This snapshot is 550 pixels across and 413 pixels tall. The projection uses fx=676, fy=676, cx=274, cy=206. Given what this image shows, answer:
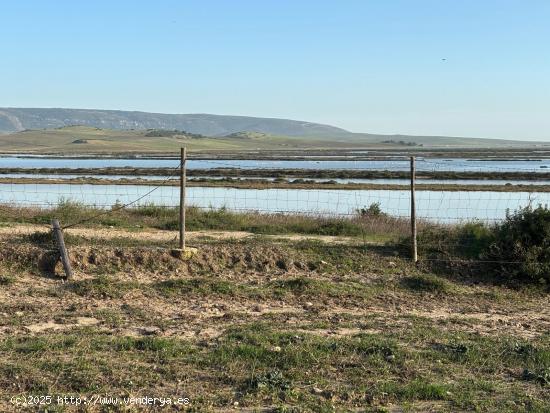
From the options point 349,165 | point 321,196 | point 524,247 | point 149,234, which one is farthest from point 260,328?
point 349,165

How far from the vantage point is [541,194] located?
34.1m

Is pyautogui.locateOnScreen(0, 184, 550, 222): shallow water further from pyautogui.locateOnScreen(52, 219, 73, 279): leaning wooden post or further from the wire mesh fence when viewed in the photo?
pyautogui.locateOnScreen(52, 219, 73, 279): leaning wooden post

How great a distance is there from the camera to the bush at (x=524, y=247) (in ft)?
40.0

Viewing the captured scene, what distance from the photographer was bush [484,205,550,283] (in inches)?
480

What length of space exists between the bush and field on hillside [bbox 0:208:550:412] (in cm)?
52

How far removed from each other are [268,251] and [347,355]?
19.1 ft

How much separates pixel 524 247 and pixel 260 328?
6.43 metres

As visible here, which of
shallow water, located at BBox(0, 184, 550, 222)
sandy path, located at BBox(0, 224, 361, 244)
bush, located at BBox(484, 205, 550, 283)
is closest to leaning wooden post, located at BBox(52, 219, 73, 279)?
sandy path, located at BBox(0, 224, 361, 244)

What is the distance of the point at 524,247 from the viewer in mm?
12664

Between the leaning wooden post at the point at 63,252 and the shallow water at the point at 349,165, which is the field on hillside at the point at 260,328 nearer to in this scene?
the leaning wooden post at the point at 63,252

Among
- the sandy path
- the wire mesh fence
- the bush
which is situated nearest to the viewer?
the bush

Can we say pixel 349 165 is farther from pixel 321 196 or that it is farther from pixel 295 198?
pixel 295 198

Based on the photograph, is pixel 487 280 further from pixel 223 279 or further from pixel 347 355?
pixel 347 355

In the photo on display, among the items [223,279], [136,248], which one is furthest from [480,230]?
[136,248]
